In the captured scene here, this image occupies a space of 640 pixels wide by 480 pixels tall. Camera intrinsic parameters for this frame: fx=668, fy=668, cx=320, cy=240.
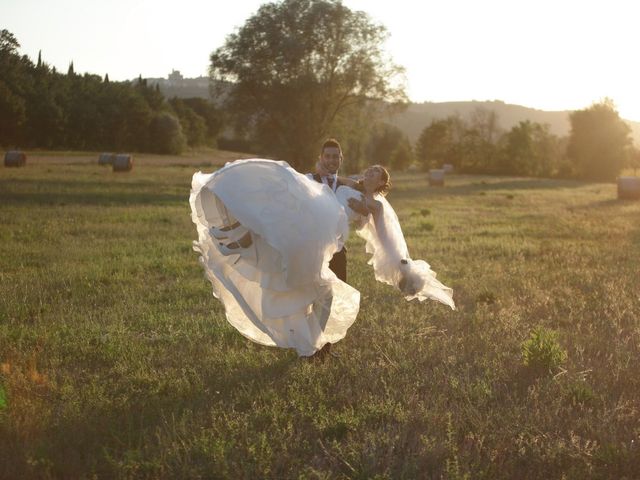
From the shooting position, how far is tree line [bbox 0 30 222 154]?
53875mm

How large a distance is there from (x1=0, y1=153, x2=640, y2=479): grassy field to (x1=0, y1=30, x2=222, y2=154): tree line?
120 ft

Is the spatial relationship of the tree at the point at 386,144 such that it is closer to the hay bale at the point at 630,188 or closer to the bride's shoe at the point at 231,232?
the hay bale at the point at 630,188

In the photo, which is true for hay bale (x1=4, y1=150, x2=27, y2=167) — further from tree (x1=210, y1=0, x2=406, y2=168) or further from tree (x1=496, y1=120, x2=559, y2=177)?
tree (x1=496, y1=120, x2=559, y2=177)

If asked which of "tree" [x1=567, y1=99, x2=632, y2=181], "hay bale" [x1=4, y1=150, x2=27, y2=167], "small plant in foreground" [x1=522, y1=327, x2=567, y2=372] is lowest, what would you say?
"small plant in foreground" [x1=522, y1=327, x2=567, y2=372]

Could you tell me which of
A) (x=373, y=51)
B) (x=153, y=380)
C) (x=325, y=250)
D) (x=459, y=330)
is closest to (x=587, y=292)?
(x=459, y=330)

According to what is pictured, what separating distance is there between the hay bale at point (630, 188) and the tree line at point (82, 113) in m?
26.6

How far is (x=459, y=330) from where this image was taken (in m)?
8.97

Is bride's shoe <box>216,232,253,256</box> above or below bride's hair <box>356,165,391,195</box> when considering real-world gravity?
below

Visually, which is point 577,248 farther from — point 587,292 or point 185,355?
point 185,355

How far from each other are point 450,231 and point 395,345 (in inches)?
490

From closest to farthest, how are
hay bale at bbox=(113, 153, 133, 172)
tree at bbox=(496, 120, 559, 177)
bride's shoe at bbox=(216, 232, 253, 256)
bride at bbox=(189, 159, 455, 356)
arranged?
bride at bbox=(189, 159, 455, 356), bride's shoe at bbox=(216, 232, 253, 256), hay bale at bbox=(113, 153, 133, 172), tree at bbox=(496, 120, 559, 177)

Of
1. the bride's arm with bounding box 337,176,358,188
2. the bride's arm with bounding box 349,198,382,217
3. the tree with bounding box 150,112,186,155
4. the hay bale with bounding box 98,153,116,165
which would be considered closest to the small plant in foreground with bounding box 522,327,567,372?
the bride's arm with bounding box 349,198,382,217

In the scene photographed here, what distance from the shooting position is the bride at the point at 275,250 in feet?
21.3

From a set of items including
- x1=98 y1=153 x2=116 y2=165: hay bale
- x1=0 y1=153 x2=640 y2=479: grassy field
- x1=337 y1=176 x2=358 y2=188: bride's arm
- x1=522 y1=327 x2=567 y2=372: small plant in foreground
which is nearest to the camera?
x1=0 y1=153 x2=640 y2=479: grassy field
